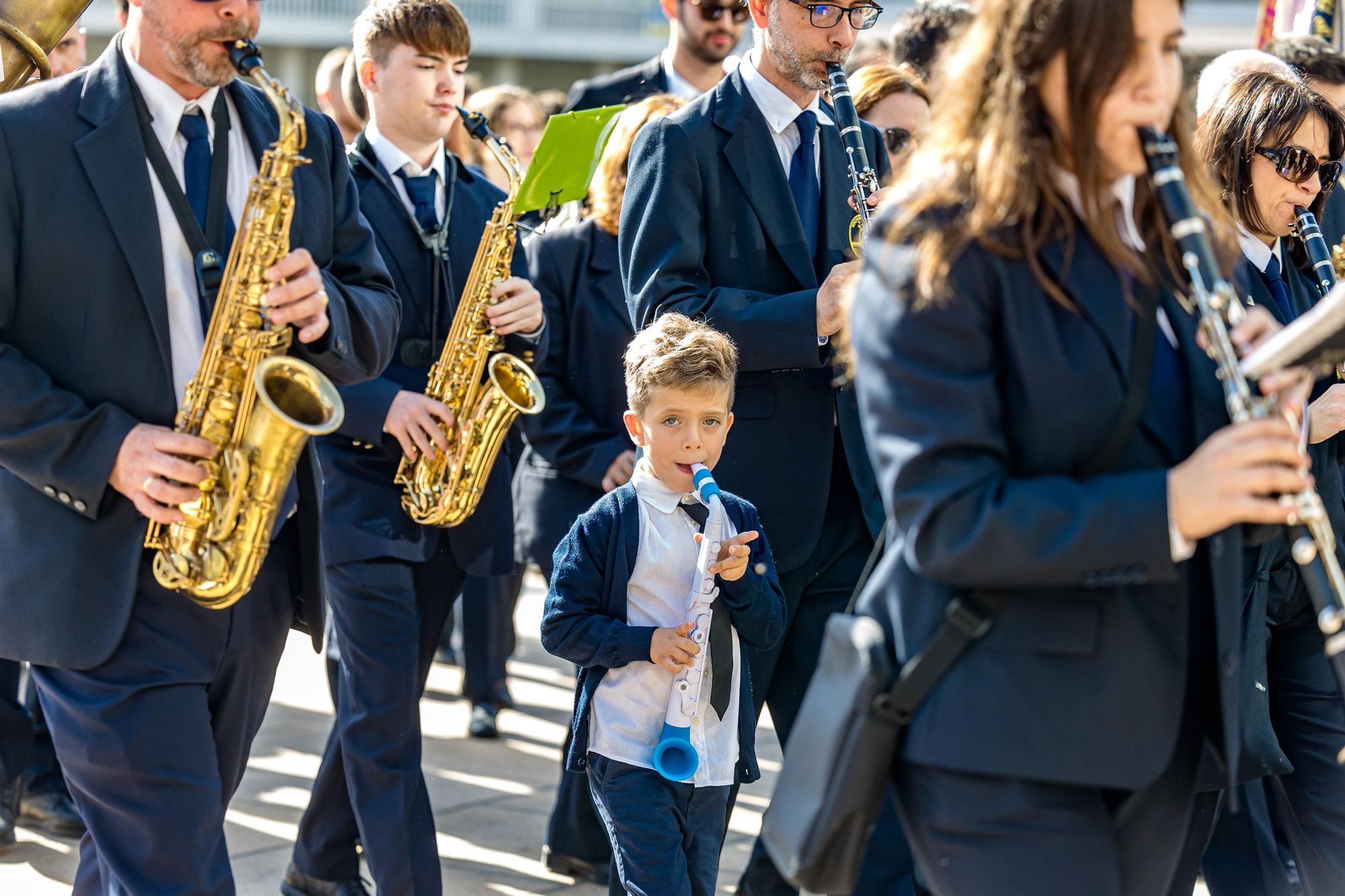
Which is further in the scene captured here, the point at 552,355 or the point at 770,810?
the point at 552,355

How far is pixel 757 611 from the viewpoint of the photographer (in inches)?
141

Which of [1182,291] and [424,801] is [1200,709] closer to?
[1182,291]

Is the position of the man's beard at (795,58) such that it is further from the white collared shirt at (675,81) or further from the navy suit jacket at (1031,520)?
the white collared shirt at (675,81)

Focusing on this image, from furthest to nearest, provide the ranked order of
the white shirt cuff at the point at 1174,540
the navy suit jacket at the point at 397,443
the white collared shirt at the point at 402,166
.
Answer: the white collared shirt at the point at 402,166 < the navy suit jacket at the point at 397,443 < the white shirt cuff at the point at 1174,540

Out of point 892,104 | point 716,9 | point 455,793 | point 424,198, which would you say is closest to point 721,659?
point 424,198

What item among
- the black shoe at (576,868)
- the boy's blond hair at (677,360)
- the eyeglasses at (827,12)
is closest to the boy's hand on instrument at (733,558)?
the boy's blond hair at (677,360)

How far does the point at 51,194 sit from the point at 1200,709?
2.35 meters

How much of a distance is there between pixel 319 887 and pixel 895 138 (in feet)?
9.27

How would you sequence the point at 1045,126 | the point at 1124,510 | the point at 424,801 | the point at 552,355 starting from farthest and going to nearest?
the point at 552,355 < the point at 424,801 < the point at 1045,126 < the point at 1124,510

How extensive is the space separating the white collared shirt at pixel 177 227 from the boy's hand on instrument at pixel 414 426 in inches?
42.2

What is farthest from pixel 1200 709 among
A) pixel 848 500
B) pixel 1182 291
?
pixel 848 500

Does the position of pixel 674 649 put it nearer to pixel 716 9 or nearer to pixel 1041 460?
pixel 1041 460

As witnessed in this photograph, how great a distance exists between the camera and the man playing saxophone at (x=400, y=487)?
4309 millimetres

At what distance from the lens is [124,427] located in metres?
3.14
